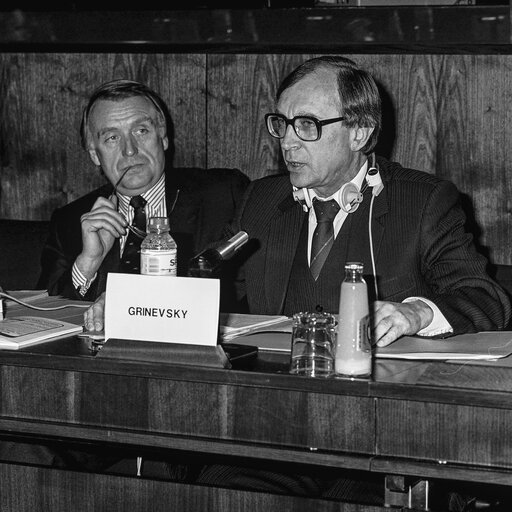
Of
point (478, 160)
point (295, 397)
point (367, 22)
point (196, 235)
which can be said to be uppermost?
point (367, 22)

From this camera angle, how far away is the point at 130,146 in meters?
3.02

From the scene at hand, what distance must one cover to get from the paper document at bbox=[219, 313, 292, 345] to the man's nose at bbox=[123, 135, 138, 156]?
89 cm

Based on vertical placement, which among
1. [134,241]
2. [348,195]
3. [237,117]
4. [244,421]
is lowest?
[244,421]

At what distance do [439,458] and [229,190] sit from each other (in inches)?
64.4

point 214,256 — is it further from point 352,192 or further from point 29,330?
point 352,192

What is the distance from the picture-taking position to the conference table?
1579 mm

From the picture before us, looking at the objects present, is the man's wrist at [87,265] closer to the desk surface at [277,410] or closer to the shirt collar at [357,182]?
the shirt collar at [357,182]

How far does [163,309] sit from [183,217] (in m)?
1.25

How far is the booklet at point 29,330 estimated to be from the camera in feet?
6.43

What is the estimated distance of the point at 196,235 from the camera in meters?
2.99

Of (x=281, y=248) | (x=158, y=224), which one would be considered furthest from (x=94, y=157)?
(x=158, y=224)

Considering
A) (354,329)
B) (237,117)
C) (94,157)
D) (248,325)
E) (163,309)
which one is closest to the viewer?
(354,329)

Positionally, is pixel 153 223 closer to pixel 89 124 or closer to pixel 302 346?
pixel 302 346

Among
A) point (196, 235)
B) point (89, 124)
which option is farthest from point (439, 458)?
point (89, 124)
